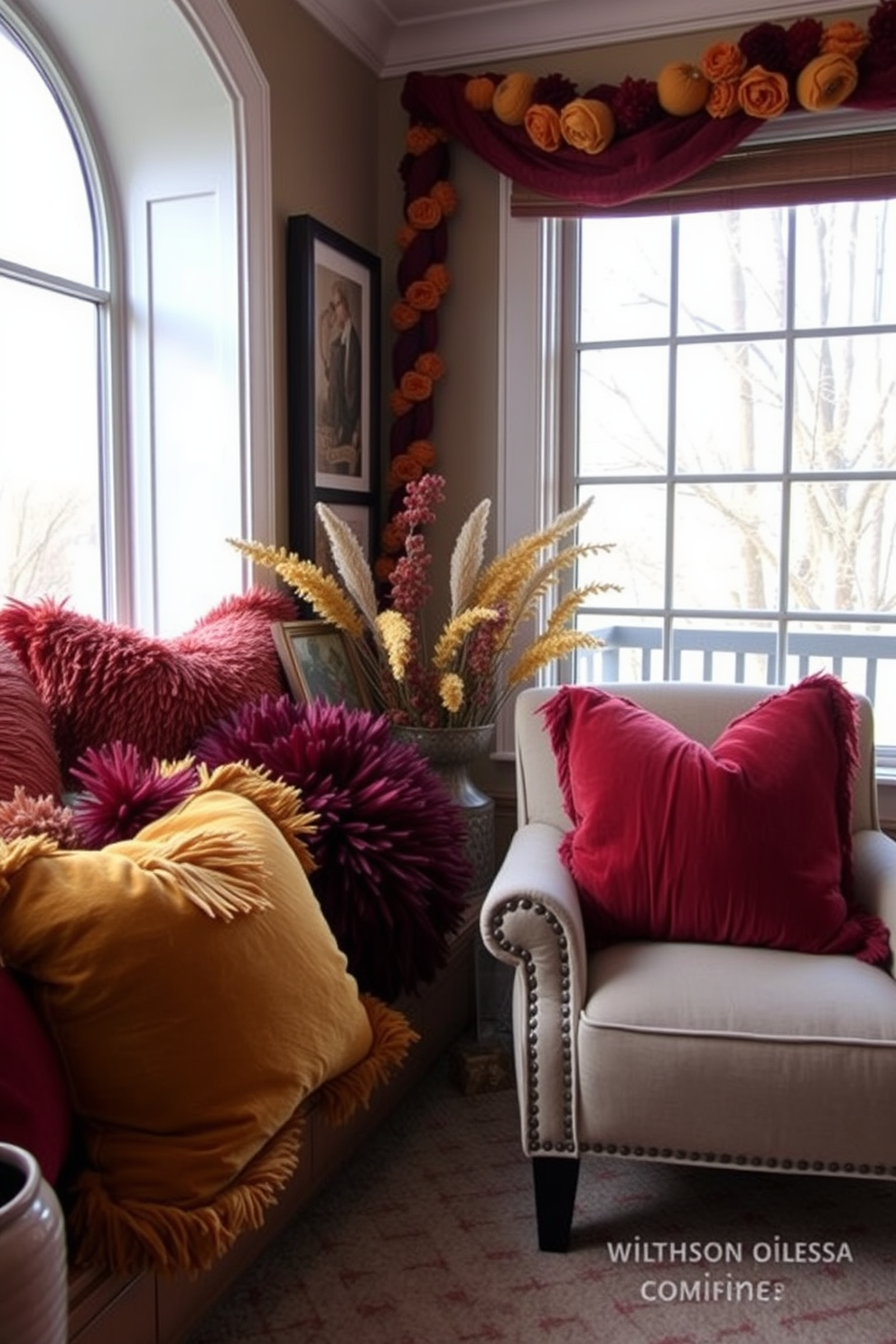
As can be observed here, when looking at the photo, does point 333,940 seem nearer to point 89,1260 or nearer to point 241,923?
point 241,923

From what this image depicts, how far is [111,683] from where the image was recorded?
198 cm

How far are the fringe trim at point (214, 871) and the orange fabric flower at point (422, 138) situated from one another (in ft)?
6.87

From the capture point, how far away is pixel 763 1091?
5.34 ft

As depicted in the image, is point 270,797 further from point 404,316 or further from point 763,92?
point 763,92

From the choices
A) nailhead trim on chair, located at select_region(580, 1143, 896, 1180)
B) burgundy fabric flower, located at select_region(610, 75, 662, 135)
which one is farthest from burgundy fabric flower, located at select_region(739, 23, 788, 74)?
nailhead trim on chair, located at select_region(580, 1143, 896, 1180)

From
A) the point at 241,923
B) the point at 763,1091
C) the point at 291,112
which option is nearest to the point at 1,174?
the point at 291,112

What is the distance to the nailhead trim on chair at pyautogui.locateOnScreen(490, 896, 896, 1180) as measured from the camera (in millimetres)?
1663

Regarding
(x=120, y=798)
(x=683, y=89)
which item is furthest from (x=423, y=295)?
(x=120, y=798)

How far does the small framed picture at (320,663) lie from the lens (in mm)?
2426

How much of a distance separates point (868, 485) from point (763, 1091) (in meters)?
1.71

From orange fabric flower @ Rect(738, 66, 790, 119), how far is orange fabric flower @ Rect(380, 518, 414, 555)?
3.72 ft

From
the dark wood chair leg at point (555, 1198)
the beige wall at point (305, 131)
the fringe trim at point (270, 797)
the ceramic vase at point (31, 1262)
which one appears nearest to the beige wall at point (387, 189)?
the beige wall at point (305, 131)

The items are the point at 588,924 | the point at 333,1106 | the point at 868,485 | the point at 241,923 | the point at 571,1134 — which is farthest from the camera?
the point at 868,485

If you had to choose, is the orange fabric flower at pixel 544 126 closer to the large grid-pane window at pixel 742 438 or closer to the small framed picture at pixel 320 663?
the large grid-pane window at pixel 742 438
